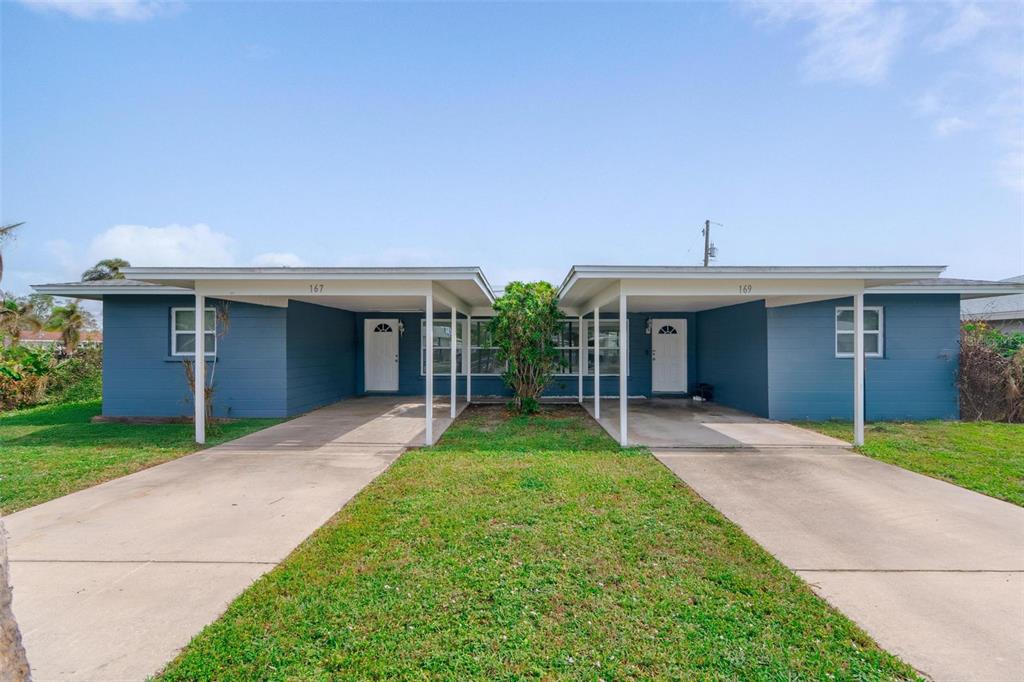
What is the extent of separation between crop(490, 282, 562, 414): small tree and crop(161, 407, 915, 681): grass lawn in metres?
5.25

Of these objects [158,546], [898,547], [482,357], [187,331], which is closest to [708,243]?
[482,357]

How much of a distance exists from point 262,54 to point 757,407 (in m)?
12.0

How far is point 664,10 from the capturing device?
8492 millimetres

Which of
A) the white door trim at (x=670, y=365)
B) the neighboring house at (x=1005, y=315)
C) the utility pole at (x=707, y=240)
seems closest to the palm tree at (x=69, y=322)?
the white door trim at (x=670, y=365)

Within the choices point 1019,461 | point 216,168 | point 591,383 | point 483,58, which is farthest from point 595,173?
point 1019,461

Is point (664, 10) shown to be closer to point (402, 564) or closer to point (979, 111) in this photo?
point (979, 111)

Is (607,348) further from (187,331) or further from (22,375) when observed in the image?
(22,375)

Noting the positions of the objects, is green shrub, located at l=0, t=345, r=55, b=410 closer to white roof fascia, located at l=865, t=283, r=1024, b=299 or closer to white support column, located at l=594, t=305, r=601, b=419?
white support column, located at l=594, t=305, r=601, b=419

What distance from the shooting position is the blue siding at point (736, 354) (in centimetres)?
963

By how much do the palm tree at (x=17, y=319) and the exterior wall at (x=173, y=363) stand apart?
4485 millimetres

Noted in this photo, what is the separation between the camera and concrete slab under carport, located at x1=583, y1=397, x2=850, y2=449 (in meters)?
7.33

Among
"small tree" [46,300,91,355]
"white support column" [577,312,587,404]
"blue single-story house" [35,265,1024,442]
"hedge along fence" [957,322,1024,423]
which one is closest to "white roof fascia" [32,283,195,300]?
"blue single-story house" [35,265,1024,442]

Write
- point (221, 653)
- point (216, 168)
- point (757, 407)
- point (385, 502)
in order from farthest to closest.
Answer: point (216, 168) < point (757, 407) < point (385, 502) < point (221, 653)

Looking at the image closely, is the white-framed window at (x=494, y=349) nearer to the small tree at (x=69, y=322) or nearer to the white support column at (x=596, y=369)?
the white support column at (x=596, y=369)
